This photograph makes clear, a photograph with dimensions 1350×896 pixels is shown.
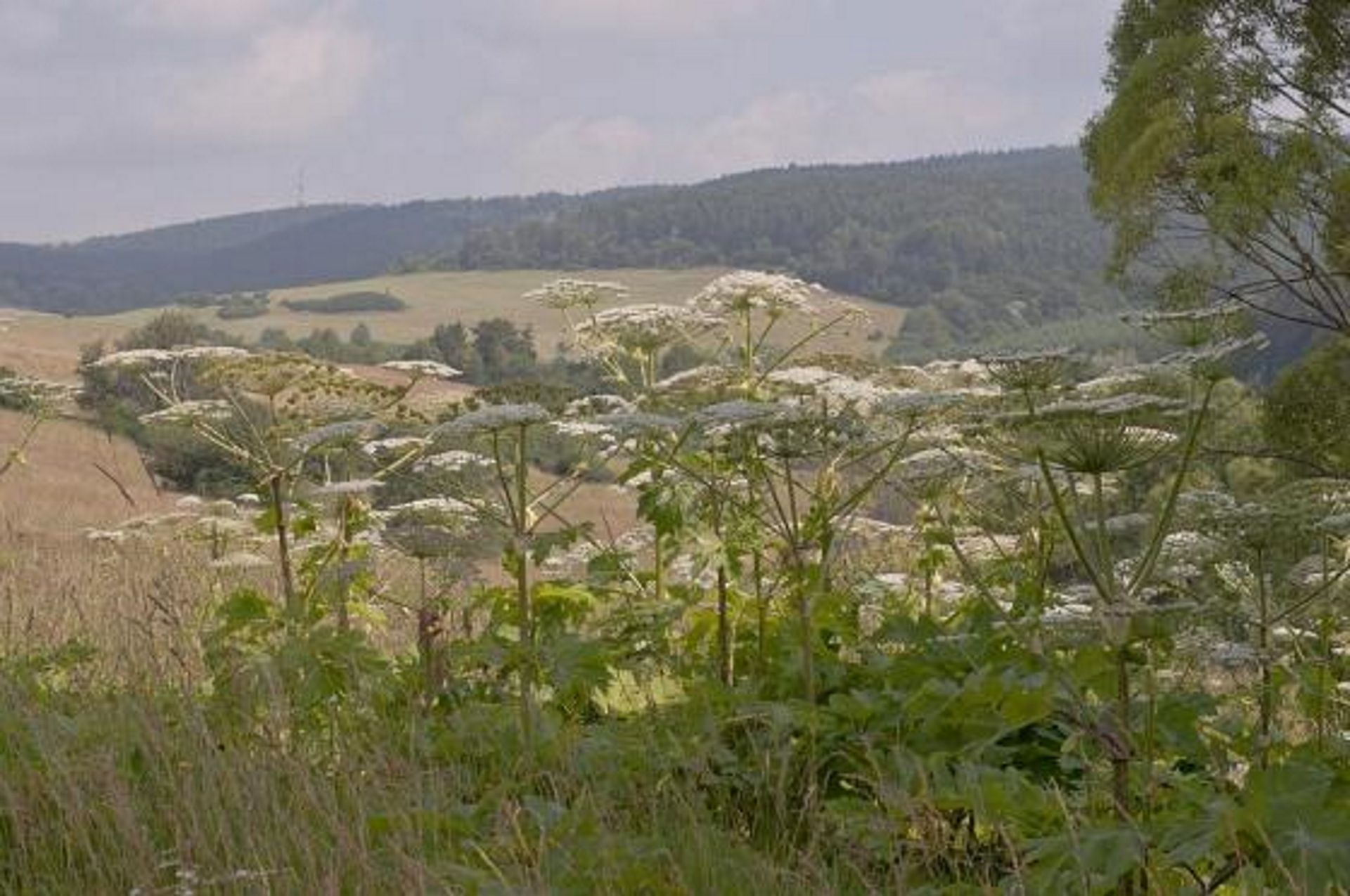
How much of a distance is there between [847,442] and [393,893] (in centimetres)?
222

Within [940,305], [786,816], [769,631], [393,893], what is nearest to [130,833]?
[393,893]

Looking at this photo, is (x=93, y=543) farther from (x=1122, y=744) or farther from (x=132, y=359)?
(x=1122, y=744)

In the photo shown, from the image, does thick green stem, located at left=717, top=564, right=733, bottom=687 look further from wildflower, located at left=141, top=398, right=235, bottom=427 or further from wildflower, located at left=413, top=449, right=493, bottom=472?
wildflower, located at left=141, top=398, right=235, bottom=427

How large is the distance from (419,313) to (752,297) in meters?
155

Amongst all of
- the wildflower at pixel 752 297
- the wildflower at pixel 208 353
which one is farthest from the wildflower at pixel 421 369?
the wildflower at pixel 752 297

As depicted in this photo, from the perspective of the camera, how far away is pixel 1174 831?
2949 millimetres

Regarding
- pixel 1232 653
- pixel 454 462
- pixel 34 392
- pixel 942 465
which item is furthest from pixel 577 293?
pixel 1232 653

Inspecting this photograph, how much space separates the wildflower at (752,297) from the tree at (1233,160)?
9.29m

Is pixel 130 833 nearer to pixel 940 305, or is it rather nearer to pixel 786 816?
pixel 786 816

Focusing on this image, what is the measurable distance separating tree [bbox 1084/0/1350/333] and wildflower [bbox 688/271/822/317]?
9290 mm

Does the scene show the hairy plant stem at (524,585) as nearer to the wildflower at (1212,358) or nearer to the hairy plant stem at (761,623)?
the hairy plant stem at (761,623)

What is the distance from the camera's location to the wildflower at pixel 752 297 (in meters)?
6.65

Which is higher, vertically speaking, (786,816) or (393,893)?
(393,893)

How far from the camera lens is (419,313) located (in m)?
159
